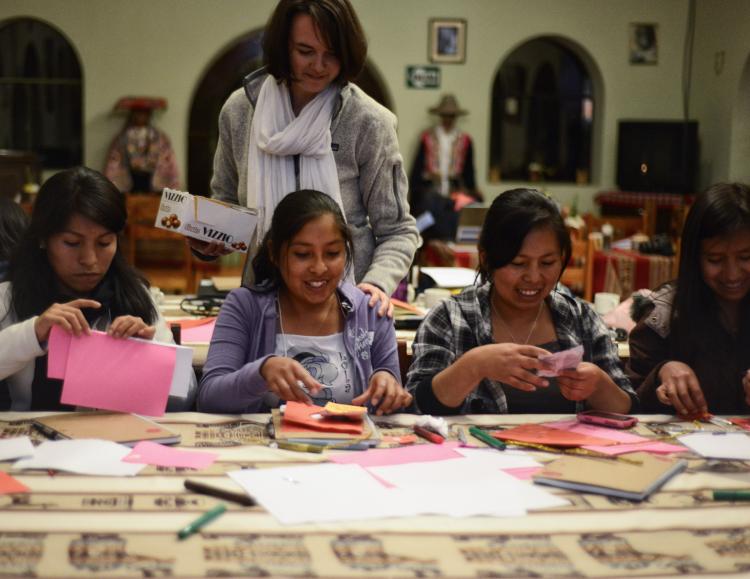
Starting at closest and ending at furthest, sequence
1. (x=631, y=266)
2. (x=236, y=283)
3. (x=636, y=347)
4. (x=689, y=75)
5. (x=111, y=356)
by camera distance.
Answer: (x=111, y=356) → (x=636, y=347) → (x=236, y=283) → (x=631, y=266) → (x=689, y=75)

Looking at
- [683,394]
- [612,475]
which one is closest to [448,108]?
[683,394]

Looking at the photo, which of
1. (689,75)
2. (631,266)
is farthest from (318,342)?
(689,75)

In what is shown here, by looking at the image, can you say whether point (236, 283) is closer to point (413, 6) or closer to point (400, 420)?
point (400, 420)

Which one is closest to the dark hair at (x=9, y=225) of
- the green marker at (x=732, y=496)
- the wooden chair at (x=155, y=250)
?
the green marker at (x=732, y=496)

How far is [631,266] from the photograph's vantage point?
555 cm

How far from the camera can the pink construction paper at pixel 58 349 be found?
1.87m

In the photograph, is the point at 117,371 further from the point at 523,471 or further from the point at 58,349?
the point at 523,471

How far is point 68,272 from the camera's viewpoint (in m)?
2.19

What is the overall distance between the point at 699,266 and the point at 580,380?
55 cm

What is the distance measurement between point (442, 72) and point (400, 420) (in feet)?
27.4

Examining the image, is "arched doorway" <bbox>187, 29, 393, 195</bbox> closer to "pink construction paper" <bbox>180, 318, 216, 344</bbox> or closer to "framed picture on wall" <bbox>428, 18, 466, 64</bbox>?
"framed picture on wall" <bbox>428, 18, 466, 64</bbox>

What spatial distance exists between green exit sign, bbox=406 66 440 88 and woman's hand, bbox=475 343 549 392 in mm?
8261

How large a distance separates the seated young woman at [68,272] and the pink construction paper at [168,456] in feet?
1.60

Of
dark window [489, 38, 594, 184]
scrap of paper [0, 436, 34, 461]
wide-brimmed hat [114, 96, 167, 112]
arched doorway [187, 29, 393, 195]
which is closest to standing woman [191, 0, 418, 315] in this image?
scrap of paper [0, 436, 34, 461]
